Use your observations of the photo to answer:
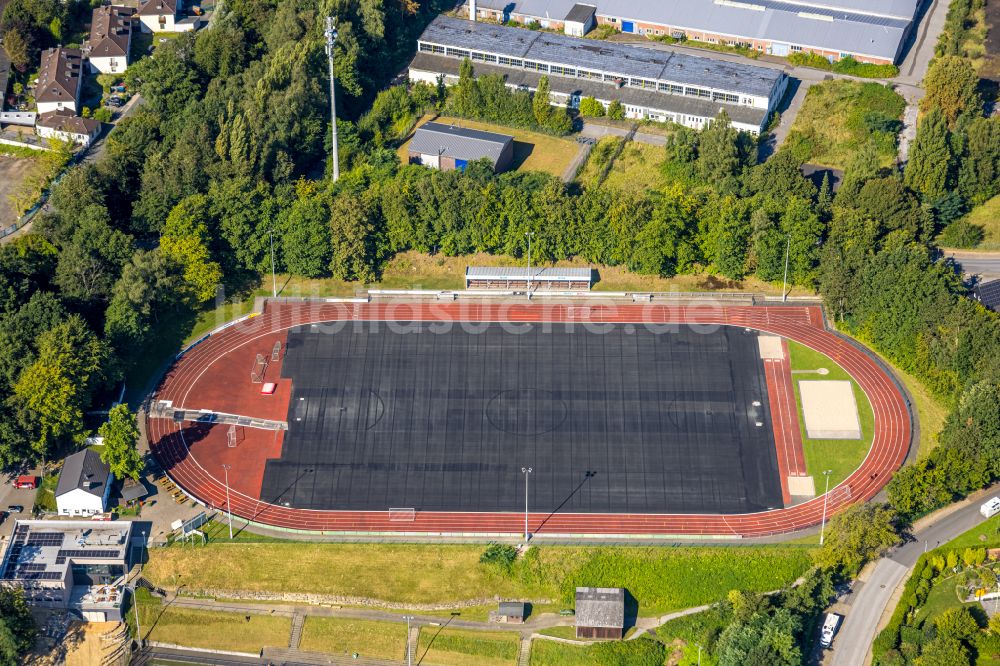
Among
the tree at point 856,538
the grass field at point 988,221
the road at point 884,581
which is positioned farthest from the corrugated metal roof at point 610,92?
the tree at point 856,538

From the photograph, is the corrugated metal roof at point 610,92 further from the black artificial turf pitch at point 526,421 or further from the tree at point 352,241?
the black artificial turf pitch at point 526,421

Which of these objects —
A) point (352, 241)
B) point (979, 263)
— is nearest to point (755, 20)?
point (979, 263)

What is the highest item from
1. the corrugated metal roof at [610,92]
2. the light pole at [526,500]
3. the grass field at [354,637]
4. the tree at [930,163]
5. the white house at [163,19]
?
the tree at [930,163]

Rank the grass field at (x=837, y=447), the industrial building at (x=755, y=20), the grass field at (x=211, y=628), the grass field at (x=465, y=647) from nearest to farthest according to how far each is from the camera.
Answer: the grass field at (x=465, y=647), the grass field at (x=211, y=628), the grass field at (x=837, y=447), the industrial building at (x=755, y=20)

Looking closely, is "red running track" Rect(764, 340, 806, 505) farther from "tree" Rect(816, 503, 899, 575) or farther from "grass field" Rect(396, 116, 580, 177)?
"grass field" Rect(396, 116, 580, 177)

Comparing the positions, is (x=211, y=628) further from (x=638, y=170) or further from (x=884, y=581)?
(x=638, y=170)

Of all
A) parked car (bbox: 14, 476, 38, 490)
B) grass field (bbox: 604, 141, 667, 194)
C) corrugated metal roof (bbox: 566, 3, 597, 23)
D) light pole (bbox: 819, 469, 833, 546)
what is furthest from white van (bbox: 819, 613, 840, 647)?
corrugated metal roof (bbox: 566, 3, 597, 23)
